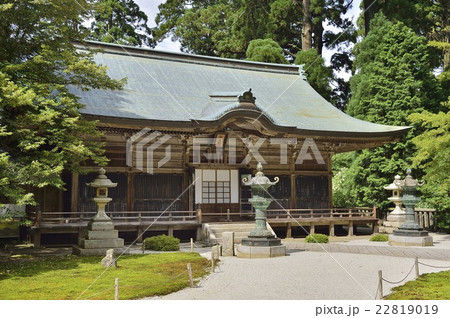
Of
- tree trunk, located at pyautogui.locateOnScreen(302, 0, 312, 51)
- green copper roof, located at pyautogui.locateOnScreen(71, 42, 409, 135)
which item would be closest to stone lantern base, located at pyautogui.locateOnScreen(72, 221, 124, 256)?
green copper roof, located at pyautogui.locateOnScreen(71, 42, 409, 135)

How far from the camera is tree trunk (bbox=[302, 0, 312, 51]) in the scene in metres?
42.2

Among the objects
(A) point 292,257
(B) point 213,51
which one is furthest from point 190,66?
(B) point 213,51

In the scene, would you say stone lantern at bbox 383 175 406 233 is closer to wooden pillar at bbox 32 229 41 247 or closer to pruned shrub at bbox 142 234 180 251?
pruned shrub at bbox 142 234 180 251

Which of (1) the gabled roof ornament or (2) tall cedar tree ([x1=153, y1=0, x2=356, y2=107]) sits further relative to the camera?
(2) tall cedar tree ([x1=153, y1=0, x2=356, y2=107])

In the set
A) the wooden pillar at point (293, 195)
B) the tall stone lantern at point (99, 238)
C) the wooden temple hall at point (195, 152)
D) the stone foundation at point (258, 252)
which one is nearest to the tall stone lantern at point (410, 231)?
the wooden temple hall at point (195, 152)

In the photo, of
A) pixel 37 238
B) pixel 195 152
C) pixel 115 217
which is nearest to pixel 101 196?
pixel 115 217

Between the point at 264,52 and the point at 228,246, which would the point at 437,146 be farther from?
the point at 264,52

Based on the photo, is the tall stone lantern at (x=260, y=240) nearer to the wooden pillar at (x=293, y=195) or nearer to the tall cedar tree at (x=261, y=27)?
the wooden pillar at (x=293, y=195)

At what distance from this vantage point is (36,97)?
12188mm

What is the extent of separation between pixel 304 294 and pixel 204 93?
16888 mm

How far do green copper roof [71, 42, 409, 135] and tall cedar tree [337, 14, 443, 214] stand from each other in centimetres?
334

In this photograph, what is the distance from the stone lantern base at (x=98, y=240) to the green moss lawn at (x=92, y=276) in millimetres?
478

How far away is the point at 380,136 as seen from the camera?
22906 mm

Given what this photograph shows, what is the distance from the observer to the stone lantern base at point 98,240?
14625 millimetres
